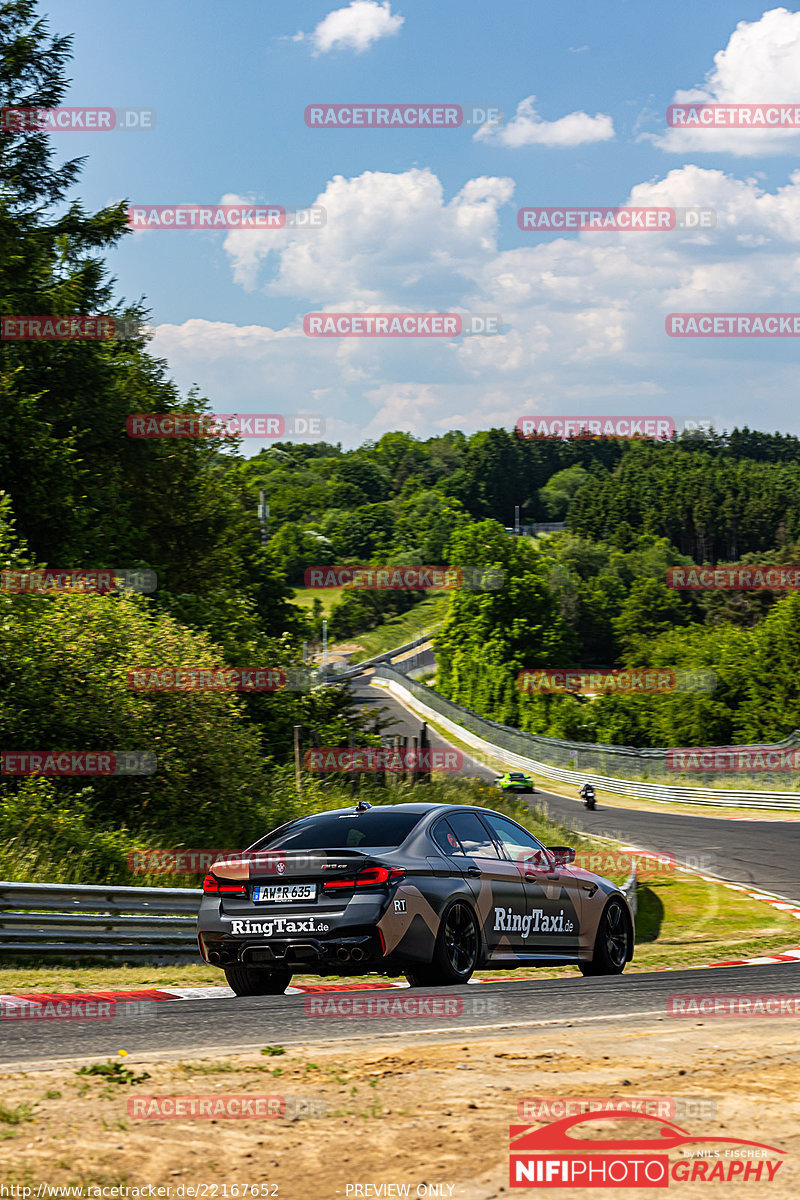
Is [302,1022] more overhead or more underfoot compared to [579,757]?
more overhead

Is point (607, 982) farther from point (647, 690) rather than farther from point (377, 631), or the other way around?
point (377, 631)

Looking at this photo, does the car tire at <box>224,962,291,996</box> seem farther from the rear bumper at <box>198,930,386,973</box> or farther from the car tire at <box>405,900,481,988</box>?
the car tire at <box>405,900,481,988</box>

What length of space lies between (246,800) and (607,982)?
10.5m

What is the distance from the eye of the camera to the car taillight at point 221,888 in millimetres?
8513

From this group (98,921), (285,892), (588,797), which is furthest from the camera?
(588,797)

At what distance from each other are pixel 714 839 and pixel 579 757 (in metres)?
33.9

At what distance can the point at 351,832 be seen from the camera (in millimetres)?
8828

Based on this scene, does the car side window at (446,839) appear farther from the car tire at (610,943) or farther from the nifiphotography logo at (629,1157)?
the nifiphotography logo at (629,1157)

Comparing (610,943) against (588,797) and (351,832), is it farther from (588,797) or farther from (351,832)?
(588,797)

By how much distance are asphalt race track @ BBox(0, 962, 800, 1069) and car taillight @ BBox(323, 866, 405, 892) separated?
2.49 ft

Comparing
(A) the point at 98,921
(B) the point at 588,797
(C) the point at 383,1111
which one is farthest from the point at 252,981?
(B) the point at 588,797

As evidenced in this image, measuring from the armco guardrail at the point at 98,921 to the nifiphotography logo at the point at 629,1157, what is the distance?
7.69m

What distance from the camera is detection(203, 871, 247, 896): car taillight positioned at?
8.51 meters

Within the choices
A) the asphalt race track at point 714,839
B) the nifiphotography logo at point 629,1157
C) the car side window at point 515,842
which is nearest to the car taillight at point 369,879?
the car side window at point 515,842
